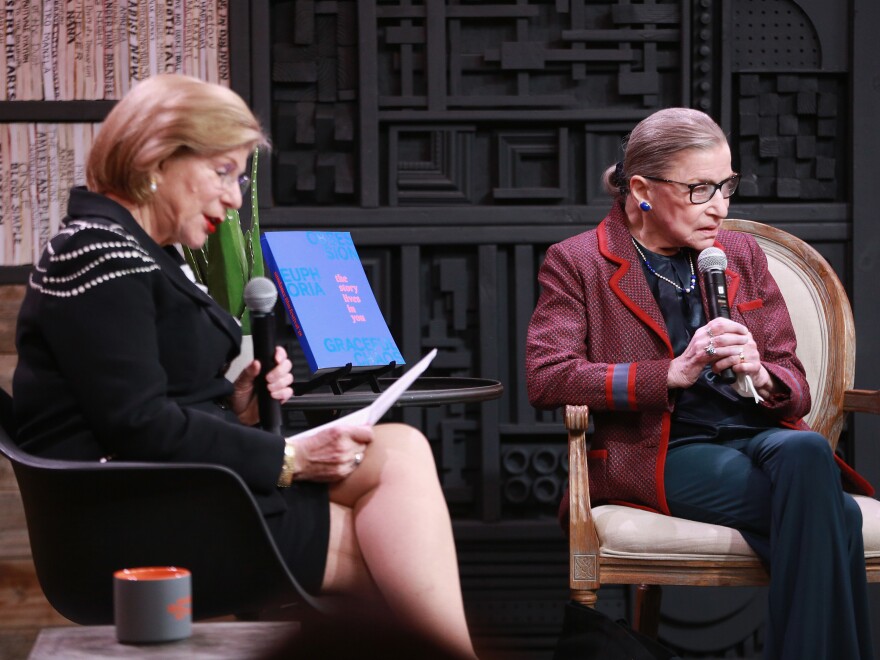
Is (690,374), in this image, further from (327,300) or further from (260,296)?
(260,296)

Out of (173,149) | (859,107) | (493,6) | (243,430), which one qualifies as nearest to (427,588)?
(243,430)

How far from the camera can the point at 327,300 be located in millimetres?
2402

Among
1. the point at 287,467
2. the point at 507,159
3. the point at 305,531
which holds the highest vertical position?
the point at 507,159

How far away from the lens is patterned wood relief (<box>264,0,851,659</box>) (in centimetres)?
320

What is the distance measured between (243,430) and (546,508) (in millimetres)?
1693

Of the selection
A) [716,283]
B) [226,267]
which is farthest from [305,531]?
[716,283]

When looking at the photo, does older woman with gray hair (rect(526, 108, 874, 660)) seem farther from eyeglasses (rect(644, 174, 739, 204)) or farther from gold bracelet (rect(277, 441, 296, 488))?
gold bracelet (rect(277, 441, 296, 488))

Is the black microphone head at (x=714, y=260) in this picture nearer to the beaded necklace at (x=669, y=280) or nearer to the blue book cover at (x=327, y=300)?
the beaded necklace at (x=669, y=280)

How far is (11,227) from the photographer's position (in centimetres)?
319

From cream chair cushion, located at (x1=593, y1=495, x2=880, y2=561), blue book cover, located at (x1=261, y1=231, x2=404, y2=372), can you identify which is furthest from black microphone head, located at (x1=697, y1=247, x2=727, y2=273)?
blue book cover, located at (x1=261, y1=231, x2=404, y2=372)

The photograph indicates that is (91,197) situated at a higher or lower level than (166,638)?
higher

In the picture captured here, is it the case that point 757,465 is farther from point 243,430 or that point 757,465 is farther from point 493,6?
point 493,6

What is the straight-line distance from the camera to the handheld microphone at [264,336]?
188 cm

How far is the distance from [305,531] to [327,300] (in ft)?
2.37
